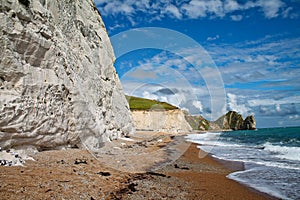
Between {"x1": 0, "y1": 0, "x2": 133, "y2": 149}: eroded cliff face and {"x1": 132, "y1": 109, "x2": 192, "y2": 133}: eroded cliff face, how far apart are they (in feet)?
153

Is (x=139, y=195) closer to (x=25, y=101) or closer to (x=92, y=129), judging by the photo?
(x=25, y=101)

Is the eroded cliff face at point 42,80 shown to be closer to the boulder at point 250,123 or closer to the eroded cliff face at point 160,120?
the eroded cliff face at point 160,120

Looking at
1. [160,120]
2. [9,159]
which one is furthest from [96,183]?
[160,120]

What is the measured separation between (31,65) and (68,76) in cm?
275

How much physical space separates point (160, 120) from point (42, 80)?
58833 mm

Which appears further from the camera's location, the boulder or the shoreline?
the boulder

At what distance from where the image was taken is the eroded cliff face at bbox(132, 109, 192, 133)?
63009mm

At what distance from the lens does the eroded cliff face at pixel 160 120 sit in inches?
2481

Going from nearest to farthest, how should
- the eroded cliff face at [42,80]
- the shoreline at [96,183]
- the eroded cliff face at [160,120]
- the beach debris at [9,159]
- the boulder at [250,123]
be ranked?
the shoreline at [96,183] → the beach debris at [9,159] → the eroded cliff face at [42,80] → the eroded cliff face at [160,120] → the boulder at [250,123]

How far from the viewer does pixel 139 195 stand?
238 inches

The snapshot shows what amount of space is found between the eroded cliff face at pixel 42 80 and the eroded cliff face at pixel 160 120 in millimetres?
46689

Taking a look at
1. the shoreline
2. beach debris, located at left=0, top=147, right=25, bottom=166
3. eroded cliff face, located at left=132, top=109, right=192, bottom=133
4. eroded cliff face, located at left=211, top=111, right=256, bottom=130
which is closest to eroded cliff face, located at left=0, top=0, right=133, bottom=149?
beach debris, located at left=0, top=147, right=25, bottom=166

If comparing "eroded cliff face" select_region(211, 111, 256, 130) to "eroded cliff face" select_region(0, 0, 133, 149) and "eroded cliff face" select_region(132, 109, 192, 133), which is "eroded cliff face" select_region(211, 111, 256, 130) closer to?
"eroded cliff face" select_region(132, 109, 192, 133)

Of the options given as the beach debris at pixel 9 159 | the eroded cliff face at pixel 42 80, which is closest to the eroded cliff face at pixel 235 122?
the eroded cliff face at pixel 42 80
